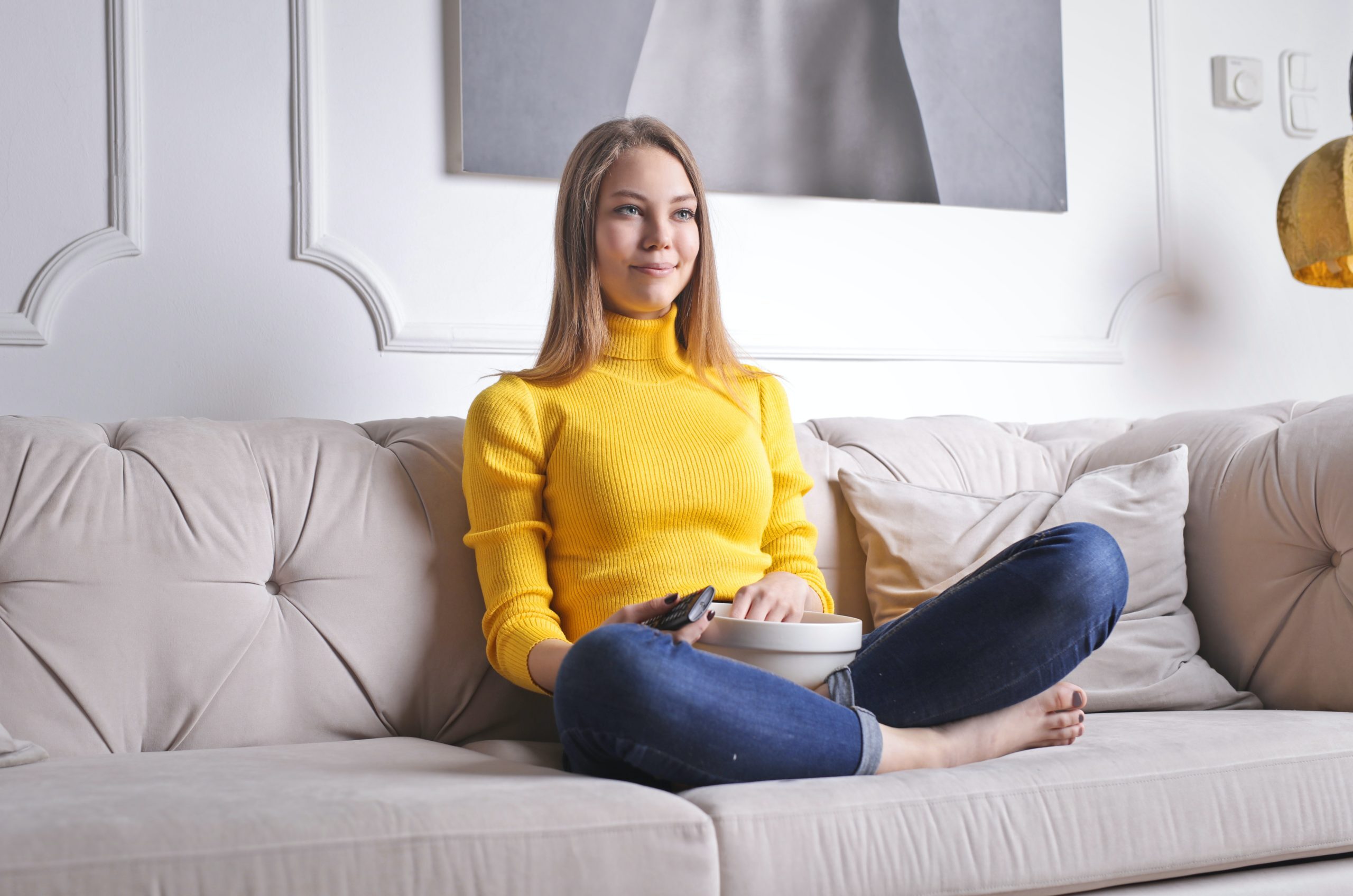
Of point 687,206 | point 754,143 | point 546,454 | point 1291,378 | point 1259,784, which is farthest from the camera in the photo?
point 1291,378

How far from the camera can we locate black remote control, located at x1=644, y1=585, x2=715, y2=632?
1052mm

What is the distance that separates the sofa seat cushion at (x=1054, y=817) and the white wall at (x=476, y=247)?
3.33 ft

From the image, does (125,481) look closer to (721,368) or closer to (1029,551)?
(721,368)

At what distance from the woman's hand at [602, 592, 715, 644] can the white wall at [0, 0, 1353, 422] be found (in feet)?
2.54

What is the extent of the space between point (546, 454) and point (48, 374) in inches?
30.7

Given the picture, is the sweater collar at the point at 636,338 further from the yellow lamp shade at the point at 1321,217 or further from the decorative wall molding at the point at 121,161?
the yellow lamp shade at the point at 1321,217

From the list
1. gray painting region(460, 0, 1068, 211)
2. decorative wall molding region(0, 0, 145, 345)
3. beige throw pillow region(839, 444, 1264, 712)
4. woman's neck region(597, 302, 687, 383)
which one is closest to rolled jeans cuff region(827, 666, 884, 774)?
beige throw pillow region(839, 444, 1264, 712)

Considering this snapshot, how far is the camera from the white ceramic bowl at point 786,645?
108 cm

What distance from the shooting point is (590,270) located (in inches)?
58.3

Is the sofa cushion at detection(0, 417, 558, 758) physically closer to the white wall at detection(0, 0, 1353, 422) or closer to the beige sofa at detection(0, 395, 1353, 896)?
the beige sofa at detection(0, 395, 1353, 896)

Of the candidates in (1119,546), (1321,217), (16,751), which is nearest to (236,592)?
(16,751)

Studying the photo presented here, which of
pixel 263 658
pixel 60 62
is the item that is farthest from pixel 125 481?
pixel 60 62

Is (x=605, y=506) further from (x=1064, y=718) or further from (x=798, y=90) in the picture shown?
(x=798, y=90)

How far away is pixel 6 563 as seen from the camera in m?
1.22
